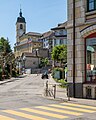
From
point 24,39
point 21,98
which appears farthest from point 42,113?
point 24,39

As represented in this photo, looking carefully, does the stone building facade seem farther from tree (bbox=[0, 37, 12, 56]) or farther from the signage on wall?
tree (bbox=[0, 37, 12, 56])

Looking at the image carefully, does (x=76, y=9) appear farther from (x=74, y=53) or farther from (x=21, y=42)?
(x=21, y=42)

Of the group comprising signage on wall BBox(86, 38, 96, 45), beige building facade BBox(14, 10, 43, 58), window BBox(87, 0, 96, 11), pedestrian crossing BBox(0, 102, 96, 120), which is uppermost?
beige building facade BBox(14, 10, 43, 58)

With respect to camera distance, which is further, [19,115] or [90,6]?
[90,6]

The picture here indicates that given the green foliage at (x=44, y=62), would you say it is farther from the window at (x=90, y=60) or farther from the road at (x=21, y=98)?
the window at (x=90, y=60)

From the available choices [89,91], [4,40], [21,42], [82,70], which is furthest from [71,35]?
[21,42]

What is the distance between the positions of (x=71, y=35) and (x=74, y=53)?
123cm

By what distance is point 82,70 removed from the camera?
61.5 feet

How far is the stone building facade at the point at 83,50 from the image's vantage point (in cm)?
1845

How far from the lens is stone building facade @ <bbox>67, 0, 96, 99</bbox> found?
18.5 m

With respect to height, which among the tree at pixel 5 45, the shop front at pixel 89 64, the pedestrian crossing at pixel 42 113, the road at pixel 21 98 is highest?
the tree at pixel 5 45

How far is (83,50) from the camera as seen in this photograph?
61.7 feet

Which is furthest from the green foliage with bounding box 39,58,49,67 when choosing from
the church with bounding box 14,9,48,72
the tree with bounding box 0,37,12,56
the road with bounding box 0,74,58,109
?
the road with bounding box 0,74,58,109

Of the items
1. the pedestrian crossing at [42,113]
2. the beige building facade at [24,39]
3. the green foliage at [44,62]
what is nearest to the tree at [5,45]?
the green foliage at [44,62]
